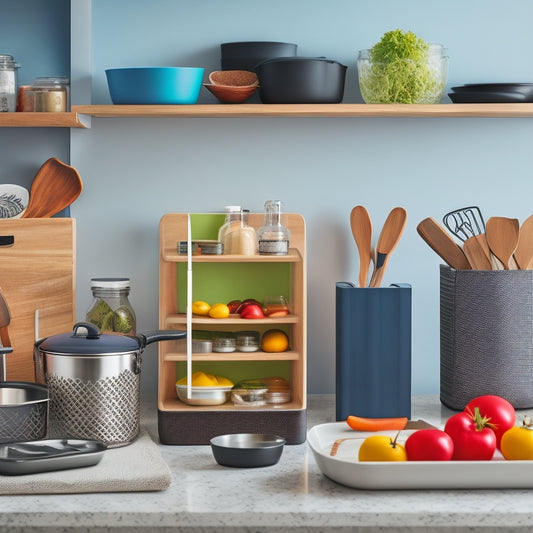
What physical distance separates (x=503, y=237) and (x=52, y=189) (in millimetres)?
973

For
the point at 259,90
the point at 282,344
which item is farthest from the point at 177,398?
the point at 259,90

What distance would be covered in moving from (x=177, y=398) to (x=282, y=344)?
0.79ft

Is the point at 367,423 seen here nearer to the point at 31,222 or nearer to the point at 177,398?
the point at 177,398

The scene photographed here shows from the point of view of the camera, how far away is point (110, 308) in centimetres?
168

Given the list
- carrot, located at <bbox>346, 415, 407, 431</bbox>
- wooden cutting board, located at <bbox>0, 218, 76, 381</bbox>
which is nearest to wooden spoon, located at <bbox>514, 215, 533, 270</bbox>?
carrot, located at <bbox>346, 415, 407, 431</bbox>

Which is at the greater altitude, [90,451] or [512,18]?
[512,18]

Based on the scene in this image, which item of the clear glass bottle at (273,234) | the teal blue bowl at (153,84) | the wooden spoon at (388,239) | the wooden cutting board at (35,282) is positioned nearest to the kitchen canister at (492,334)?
the wooden spoon at (388,239)

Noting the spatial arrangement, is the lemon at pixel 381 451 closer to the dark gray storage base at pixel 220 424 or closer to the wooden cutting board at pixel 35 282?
the dark gray storage base at pixel 220 424

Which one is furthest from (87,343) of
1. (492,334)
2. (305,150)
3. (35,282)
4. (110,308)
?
(492,334)

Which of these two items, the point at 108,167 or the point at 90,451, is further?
the point at 108,167

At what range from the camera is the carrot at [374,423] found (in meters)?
1.55

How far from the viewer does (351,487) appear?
1279mm

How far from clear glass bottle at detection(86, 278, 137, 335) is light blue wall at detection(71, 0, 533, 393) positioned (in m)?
0.17

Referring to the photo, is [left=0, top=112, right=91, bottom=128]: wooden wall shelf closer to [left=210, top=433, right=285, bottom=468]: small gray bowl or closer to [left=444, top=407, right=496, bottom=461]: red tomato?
[left=210, top=433, right=285, bottom=468]: small gray bowl
